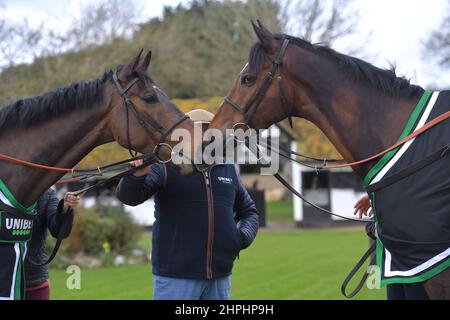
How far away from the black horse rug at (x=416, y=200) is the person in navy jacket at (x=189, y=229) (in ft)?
3.98

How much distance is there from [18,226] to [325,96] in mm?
2141

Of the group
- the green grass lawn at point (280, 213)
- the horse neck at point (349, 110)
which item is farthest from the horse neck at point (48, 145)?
the green grass lawn at point (280, 213)

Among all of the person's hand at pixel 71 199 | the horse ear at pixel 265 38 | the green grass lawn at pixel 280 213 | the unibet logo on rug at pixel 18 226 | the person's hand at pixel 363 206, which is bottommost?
the unibet logo on rug at pixel 18 226

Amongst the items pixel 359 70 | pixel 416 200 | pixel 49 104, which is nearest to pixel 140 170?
pixel 49 104

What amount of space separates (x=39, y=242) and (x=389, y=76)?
2914 millimetres

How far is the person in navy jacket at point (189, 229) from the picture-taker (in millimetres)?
4164

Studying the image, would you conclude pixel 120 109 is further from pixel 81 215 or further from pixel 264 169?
pixel 81 215

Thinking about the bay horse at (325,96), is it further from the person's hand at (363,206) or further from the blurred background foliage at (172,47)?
the blurred background foliage at (172,47)

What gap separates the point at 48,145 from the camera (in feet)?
13.1

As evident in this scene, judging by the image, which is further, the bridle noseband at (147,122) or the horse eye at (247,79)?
the bridle noseband at (147,122)

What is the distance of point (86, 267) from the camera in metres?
12.9

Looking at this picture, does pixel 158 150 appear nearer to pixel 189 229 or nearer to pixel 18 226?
pixel 189 229
